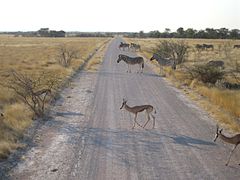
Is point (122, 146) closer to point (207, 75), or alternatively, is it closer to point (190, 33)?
point (207, 75)

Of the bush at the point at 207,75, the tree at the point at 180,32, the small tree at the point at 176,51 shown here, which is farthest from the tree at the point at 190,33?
the bush at the point at 207,75

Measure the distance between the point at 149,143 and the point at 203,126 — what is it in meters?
3.13

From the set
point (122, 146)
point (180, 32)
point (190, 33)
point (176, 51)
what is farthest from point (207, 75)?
point (180, 32)

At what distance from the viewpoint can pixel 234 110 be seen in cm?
1722

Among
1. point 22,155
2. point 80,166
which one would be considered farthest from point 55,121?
point 80,166

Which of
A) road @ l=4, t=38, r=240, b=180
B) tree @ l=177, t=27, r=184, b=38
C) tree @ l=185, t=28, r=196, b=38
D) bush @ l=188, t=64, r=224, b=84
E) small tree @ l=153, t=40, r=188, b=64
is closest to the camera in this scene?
road @ l=4, t=38, r=240, b=180

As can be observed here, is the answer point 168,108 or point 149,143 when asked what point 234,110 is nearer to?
point 168,108

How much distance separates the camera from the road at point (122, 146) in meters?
9.81

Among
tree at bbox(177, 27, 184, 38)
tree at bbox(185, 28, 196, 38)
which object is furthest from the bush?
tree at bbox(177, 27, 184, 38)

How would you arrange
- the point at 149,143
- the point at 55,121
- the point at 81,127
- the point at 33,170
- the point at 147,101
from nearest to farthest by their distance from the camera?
the point at 33,170, the point at 149,143, the point at 81,127, the point at 55,121, the point at 147,101

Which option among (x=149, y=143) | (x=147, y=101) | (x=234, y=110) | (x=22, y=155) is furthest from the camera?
(x=147, y=101)

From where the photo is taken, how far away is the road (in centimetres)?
981

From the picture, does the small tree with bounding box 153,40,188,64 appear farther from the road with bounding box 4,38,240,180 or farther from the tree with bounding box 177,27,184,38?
the tree with bounding box 177,27,184,38

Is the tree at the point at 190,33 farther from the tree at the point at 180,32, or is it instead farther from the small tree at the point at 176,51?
the small tree at the point at 176,51
